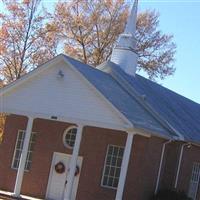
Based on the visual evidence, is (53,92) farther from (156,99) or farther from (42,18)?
(42,18)

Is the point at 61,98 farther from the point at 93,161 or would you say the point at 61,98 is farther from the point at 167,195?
the point at 167,195

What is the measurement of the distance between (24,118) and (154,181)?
21.8ft

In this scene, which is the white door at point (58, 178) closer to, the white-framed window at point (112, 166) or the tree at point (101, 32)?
the white-framed window at point (112, 166)

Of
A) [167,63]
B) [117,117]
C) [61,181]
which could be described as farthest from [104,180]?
[167,63]

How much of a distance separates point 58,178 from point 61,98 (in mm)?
3936

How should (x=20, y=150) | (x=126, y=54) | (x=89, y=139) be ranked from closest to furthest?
(x=89, y=139) → (x=20, y=150) → (x=126, y=54)

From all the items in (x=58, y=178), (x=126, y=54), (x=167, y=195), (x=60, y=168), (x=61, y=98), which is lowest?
(x=58, y=178)

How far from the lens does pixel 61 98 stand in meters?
23.3

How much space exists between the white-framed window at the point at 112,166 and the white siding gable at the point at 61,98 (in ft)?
8.65

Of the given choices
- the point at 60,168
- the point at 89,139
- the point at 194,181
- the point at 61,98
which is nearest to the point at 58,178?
the point at 60,168

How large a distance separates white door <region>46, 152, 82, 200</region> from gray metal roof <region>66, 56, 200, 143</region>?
3.41 metres

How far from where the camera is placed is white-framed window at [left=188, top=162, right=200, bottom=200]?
27.8m

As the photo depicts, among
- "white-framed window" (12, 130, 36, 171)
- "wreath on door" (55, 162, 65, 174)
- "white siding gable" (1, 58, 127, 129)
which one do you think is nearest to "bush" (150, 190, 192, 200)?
"wreath on door" (55, 162, 65, 174)

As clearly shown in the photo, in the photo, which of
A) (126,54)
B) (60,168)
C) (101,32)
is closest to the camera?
(60,168)
